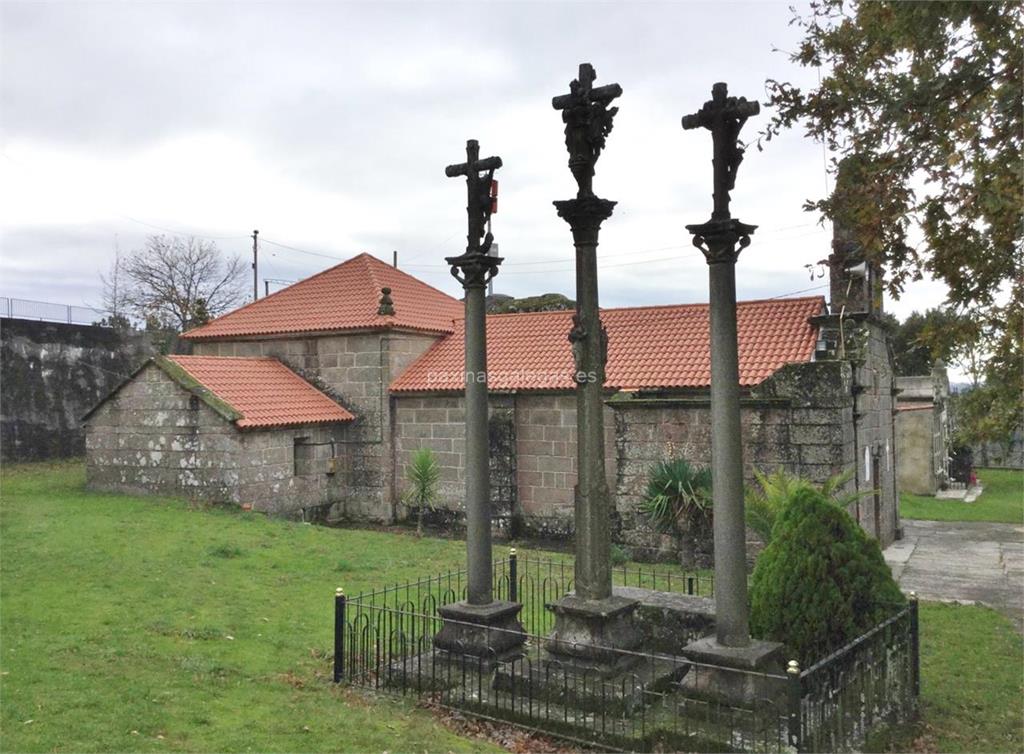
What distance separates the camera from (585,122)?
7.70m

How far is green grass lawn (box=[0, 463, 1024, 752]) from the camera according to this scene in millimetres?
6328

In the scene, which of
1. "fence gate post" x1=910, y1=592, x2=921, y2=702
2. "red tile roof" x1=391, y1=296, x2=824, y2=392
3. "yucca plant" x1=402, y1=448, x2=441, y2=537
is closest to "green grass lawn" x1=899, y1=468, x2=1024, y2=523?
"red tile roof" x1=391, y1=296, x2=824, y2=392

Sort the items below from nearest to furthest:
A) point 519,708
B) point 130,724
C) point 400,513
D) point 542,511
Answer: point 130,724 → point 519,708 → point 542,511 → point 400,513

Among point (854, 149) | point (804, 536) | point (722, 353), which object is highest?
point (854, 149)

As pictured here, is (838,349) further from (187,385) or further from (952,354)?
(187,385)

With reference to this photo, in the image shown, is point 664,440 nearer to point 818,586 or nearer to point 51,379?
point 818,586

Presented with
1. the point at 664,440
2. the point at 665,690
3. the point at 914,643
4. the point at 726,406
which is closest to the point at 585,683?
the point at 665,690

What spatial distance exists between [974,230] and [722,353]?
2577 millimetres

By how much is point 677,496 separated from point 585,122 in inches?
316

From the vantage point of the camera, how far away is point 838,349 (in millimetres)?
14656

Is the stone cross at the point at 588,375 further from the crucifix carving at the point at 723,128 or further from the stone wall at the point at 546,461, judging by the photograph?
the stone wall at the point at 546,461

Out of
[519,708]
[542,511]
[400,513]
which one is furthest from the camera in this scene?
[400,513]

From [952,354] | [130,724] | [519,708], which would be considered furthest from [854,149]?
[130,724]

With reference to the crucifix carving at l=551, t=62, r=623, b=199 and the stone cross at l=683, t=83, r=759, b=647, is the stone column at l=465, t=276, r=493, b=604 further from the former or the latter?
the stone cross at l=683, t=83, r=759, b=647
